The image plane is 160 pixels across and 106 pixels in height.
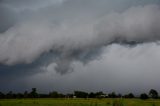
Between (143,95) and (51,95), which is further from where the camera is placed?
(51,95)

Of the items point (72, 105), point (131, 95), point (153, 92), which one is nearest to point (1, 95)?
point (131, 95)

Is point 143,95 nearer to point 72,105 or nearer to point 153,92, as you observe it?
point 153,92

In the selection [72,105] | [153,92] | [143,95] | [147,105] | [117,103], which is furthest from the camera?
A: [153,92]

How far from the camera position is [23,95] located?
12719 centimetres

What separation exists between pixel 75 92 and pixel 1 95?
2816 centimetres

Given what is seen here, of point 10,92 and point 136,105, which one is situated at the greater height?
point 10,92

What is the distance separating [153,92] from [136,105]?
182 ft

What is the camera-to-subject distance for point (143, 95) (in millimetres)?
92688

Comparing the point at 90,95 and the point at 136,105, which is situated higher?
the point at 90,95

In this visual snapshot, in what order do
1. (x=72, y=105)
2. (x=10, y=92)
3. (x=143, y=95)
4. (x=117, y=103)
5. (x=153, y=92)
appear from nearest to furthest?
(x=117, y=103) → (x=72, y=105) → (x=143, y=95) → (x=153, y=92) → (x=10, y=92)

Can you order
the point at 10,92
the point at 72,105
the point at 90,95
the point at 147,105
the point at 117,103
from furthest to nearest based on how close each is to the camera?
the point at 10,92
the point at 90,95
the point at 72,105
the point at 147,105
the point at 117,103

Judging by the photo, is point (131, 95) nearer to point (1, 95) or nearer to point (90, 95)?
point (90, 95)

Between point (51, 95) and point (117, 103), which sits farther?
point (51, 95)

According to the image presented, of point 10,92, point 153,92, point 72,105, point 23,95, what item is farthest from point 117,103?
point 10,92
